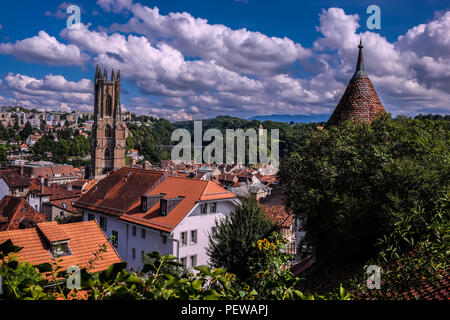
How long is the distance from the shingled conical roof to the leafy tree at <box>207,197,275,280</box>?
544cm

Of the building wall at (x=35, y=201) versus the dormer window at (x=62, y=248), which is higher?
the dormer window at (x=62, y=248)

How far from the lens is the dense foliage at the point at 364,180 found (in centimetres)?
864

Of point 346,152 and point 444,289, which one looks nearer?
point 444,289

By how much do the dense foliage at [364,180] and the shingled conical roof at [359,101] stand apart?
198cm

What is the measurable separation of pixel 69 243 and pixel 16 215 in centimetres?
1591

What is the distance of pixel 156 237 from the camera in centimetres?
2194

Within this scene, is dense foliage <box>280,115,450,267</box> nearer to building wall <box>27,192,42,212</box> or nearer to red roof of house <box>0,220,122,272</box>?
red roof of house <box>0,220,122,272</box>

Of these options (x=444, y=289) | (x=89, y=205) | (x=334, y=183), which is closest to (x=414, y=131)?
(x=334, y=183)

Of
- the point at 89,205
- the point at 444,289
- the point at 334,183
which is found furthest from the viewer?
the point at 89,205

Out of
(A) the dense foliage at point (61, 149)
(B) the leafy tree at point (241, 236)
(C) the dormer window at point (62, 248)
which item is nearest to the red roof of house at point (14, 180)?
(C) the dormer window at point (62, 248)

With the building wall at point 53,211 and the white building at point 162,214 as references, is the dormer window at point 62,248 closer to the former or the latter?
the white building at point 162,214
